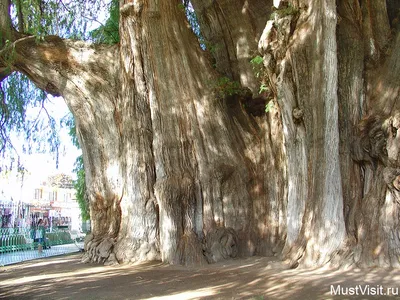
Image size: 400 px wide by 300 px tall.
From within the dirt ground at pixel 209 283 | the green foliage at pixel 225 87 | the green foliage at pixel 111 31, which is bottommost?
the dirt ground at pixel 209 283

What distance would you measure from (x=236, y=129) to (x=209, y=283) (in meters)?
4.04

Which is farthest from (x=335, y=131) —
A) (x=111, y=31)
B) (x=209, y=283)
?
(x=111, y=31)

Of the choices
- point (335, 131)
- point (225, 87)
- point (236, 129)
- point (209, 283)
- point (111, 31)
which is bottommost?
point (209, 283)

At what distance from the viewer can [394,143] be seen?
693 cm

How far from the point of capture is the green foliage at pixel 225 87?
9586 mm

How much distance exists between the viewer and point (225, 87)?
9609mm

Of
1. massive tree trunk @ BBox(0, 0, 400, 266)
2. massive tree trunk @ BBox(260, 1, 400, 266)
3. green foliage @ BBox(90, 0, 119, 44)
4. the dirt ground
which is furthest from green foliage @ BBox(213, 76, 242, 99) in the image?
green foliage @ BBox(90, 0, 119, 44)

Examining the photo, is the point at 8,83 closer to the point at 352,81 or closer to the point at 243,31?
the point at 243,31

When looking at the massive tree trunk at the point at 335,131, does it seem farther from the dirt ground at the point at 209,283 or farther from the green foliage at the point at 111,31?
the green foliage at the point at 111,31

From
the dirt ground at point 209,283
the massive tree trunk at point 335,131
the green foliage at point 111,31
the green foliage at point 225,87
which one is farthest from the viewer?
the green foliage at point 111,31

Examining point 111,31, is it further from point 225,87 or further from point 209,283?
point 209,283

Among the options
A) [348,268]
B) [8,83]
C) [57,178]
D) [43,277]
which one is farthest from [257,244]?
[57,178]

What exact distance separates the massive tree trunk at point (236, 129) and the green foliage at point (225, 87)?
3cm

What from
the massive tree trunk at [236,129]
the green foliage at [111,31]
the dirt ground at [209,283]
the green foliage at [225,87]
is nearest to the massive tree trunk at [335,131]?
the massive tree trunk at [236,129]
